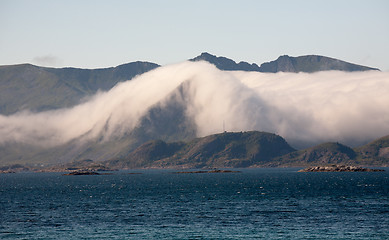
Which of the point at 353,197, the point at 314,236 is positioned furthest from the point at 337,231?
the point at 353,197

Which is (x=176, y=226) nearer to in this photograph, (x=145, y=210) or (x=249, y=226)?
(x=249, y=226)

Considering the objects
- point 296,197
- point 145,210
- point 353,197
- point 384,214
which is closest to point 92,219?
point 145,210

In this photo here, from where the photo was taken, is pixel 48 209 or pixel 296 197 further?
pixel 296 197

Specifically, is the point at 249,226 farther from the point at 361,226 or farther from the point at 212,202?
the point at 212,202

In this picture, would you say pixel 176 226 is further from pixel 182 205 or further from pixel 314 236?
pixel 182 205

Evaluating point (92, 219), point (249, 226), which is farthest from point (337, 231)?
point (92, 219)

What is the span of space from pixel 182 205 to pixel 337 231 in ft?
215

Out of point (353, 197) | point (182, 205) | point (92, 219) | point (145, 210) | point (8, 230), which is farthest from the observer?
point (353, 197)

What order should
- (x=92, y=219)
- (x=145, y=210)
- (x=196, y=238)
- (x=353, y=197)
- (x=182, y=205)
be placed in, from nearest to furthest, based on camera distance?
(x=196, y=238), (x=92, y=219), (x=145, y=210), (x=182, y=205), (x=353, y=197)

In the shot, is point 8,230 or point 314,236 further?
point 8,230

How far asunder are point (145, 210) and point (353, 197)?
81.7 m

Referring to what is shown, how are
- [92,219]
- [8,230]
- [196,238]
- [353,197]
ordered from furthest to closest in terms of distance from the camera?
[353,197]
[92,219]
[8,230]
[196,238]

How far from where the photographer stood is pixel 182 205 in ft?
558

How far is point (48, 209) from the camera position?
534 feet
